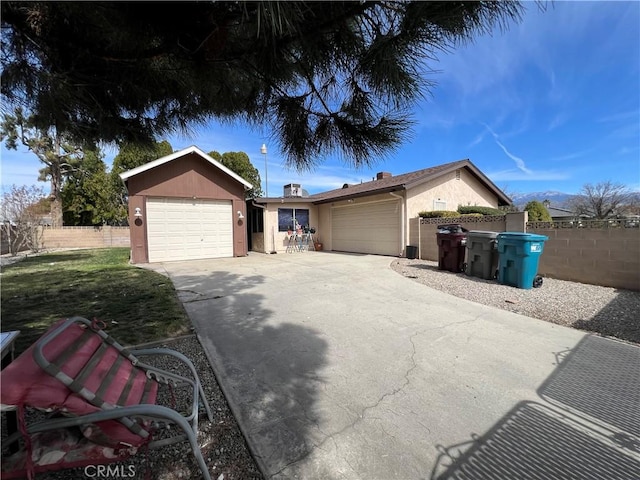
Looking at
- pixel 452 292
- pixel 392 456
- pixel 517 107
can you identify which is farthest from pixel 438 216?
pixel 392 456

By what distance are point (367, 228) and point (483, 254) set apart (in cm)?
696

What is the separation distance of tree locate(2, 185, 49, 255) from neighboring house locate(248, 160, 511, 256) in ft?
41.1

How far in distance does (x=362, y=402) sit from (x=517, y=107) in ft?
40.5

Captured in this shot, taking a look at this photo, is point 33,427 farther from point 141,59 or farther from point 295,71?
point 295,71

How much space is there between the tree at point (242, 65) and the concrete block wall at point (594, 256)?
22.6 feet

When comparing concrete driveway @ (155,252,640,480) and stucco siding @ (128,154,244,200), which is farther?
stucco siding @ (128,154,244,200)

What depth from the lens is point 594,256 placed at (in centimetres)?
664

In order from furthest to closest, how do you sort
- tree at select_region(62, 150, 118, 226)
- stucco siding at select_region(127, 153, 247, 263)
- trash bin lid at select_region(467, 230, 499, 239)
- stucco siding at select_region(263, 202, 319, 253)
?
tree at select_region(62, 150, 118, 226), stucco siding at select_region(263, 202, 319, 253), stucco siding at select_region(127, 153, 247, 263), trash bin lid at select_region(467, 230, 499, 239)

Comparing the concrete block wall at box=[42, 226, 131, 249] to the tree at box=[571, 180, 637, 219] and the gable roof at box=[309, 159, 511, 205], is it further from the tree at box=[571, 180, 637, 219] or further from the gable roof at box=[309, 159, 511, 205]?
the tree at box=[571, 180, 637, 219]

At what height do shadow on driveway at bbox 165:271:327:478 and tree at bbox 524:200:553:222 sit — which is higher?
tree at bbox 524:200:553:222

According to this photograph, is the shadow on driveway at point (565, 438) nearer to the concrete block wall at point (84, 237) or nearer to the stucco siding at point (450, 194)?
the stucco siding at point (450, 194)

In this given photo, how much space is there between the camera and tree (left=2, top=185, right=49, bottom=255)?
52.2 feet

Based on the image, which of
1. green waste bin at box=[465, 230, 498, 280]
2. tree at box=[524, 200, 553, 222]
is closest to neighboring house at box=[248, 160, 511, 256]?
tree at box=[524, 200, 553, 222]

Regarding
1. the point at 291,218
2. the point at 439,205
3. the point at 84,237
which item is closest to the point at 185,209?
the point at 291,218
